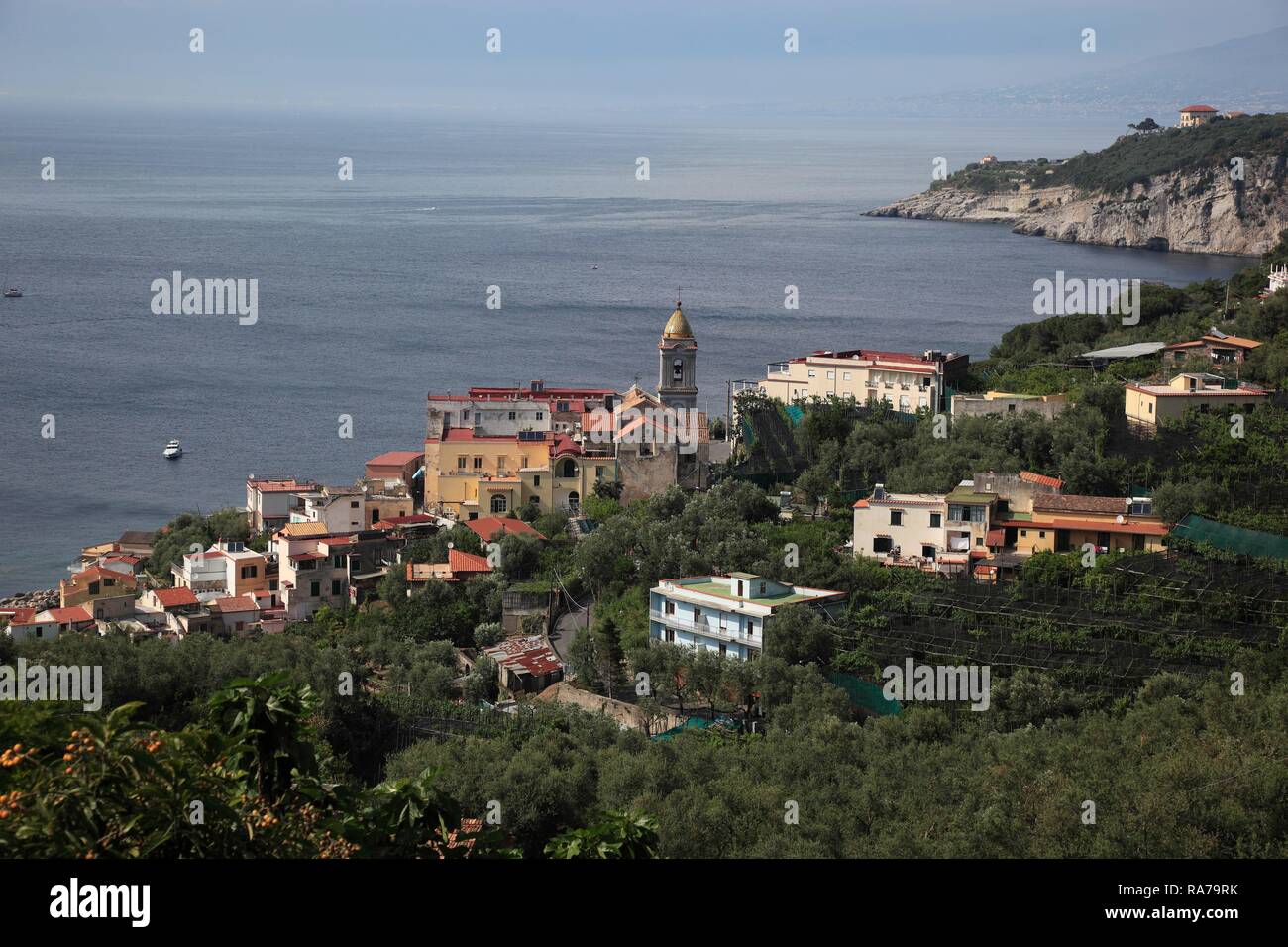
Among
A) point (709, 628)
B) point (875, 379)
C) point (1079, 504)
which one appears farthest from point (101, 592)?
point (875, 379)

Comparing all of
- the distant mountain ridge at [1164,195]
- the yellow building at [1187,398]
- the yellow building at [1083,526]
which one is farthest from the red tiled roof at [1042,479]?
the distant mountain ridge at [1164,195]

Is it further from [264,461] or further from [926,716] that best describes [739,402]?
[926,716]

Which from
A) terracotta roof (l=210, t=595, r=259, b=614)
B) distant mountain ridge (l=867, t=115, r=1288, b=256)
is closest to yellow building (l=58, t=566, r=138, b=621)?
terracotta roof (l=210, t=595, r=259, b=614)

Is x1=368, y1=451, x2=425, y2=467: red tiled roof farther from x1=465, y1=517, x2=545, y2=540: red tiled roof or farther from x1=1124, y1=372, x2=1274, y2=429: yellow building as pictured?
x1=1124, y1=372, x2=1274, y2=429: yellow building

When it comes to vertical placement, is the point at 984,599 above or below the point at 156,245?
below
